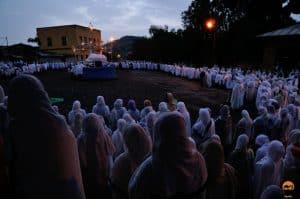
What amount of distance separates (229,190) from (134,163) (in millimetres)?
1179

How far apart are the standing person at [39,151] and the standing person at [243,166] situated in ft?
9.10

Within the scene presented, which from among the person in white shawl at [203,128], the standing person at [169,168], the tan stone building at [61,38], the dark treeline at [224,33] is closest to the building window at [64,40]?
the tan stone building at [61,38]

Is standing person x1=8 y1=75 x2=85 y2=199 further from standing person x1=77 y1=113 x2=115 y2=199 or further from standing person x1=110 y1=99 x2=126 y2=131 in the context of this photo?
standing person x1=110 y1=99 x2=126 y2=131

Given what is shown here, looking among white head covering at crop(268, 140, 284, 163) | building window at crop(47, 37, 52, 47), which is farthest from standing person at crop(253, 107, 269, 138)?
building window at crop(47, 37, 52, 47)

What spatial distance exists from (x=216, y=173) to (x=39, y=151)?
1848mm

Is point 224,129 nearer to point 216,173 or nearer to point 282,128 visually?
point 282,128

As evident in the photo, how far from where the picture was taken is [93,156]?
12.3ft

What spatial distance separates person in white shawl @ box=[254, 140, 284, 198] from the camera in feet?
12.6

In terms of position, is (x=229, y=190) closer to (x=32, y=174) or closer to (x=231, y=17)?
(x=32, y=174)

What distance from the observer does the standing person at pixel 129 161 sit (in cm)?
295

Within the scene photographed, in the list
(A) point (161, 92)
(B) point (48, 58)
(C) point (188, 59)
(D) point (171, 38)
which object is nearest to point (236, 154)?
(A) point (161, 92)

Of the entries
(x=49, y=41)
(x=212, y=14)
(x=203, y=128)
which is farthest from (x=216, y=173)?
(x=49, y=41)

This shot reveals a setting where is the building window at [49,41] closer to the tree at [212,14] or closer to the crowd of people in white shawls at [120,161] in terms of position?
the tree at [212,14]

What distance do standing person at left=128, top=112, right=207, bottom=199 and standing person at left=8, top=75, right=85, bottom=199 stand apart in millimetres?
571
